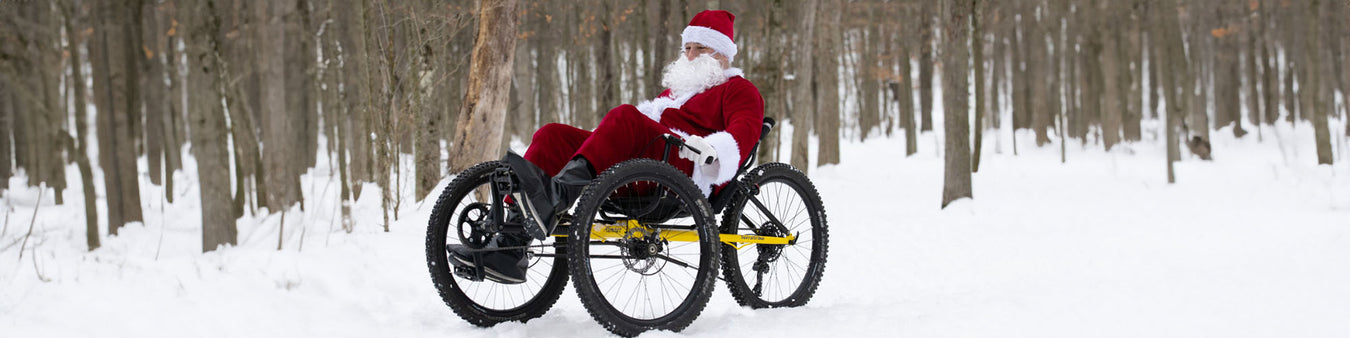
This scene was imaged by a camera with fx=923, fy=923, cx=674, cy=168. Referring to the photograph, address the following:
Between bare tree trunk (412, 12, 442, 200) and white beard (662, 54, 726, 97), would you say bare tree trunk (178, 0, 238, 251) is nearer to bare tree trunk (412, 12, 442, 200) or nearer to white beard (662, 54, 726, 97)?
bare tree trunk (412, 12, 442, 200)

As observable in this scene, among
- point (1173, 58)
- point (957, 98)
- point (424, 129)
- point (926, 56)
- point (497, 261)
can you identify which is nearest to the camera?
point (497, 261)

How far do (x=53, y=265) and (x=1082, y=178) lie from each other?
13.3 metres

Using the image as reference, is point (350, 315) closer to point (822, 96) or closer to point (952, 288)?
point (952, 288)

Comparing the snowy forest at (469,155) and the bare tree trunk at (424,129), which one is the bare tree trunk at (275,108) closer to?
the snowy forest at (469,155)

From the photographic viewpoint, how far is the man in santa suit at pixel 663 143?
3201 mm

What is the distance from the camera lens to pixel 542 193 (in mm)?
3189

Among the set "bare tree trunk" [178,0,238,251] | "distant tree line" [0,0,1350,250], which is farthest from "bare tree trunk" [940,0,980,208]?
"bare tree trunk" [178,0,238,251]

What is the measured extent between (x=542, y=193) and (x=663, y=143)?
0.64 metres

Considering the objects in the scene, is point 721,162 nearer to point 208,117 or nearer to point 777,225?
point 777,225

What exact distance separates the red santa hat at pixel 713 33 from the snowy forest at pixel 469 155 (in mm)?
1192

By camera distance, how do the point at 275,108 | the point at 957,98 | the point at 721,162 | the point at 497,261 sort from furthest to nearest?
the point at 275,108 < the point at 957,98 < the point at 721,162 < the point at 497,261

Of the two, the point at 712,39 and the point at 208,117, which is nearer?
the point at 712,39

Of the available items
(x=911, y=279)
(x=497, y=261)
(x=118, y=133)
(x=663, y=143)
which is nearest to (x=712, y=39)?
(x=663, y=143)

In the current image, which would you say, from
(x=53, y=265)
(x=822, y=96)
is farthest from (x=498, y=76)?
(x=822, y=96)
